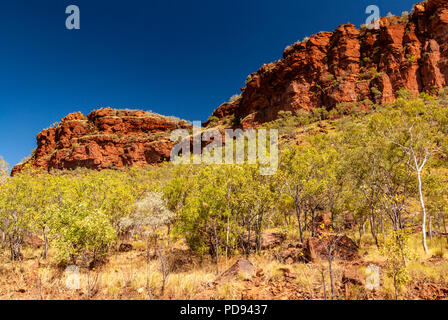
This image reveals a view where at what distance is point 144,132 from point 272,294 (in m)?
101

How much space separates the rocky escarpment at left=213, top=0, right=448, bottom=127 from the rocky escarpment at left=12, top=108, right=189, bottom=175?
41.9m

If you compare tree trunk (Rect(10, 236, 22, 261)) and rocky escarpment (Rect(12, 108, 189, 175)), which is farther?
rocky escarpment (Rect(12, 108, 189, 175))

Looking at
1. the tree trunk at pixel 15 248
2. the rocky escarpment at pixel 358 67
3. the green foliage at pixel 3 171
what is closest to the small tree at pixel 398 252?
the tree trunk at pixel 15 248

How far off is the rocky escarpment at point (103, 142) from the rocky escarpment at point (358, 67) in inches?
1650

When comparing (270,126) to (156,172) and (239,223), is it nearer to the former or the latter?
(156,172)

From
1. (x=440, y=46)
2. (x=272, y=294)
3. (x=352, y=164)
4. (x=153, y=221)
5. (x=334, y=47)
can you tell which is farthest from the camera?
(x=334, y=47)

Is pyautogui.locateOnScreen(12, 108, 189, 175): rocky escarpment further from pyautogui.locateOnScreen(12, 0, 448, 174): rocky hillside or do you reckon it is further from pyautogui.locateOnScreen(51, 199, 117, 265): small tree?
pyautogui.locateOnScreen(51, 199, 117, 265): small tree

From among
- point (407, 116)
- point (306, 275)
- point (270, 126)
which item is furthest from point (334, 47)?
point (306, 275)

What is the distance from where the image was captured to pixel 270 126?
76.6m

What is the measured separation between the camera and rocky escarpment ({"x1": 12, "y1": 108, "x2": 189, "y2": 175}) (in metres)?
84.1

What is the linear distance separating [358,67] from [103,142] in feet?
341

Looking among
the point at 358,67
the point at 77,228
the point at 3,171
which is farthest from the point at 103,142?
the point at 358,67

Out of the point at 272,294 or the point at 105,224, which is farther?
the point at 105,224

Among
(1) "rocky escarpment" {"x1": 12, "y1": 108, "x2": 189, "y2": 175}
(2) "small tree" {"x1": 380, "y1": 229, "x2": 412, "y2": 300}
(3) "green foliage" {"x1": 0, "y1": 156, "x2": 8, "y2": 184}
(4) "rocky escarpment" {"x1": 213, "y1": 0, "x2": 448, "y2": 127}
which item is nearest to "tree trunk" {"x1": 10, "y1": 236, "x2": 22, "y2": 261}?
(3) "green foliage" {"x1": 0, "y1": 156, "x2": 8, "y2": 184}
